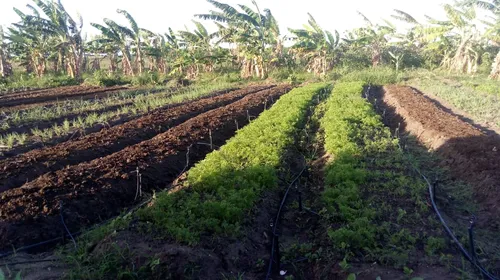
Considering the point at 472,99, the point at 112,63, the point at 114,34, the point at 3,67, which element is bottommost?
the point at 472,99

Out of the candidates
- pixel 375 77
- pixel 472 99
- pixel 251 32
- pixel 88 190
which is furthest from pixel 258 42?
pixel 88 190

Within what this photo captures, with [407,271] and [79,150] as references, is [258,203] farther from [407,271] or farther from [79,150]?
[79,150]

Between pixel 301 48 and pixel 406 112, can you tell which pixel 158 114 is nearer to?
pixel 406 112

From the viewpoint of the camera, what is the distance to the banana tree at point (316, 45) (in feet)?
91.6

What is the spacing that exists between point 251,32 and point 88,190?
80.3ft

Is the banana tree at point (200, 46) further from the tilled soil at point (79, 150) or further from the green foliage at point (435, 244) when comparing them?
the green foliage at point (435, 244)

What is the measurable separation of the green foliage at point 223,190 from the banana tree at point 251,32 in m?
19.4

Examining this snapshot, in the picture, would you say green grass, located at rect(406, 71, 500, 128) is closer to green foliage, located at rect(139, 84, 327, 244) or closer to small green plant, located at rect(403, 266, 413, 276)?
green foliage, located at rect(139, 84, 327, 244)

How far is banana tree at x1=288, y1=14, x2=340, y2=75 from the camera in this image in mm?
27922

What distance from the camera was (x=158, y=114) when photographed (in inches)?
540

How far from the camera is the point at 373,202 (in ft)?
19.9

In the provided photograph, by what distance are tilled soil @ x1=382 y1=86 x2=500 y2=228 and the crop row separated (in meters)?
1.06

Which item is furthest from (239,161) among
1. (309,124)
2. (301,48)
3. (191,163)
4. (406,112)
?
(301,48)

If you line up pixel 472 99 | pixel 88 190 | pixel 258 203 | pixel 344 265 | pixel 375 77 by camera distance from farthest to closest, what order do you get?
pixel 375 77, pixel 472 99, pixel 88 190, pixel 258 203, pixel 344 265
